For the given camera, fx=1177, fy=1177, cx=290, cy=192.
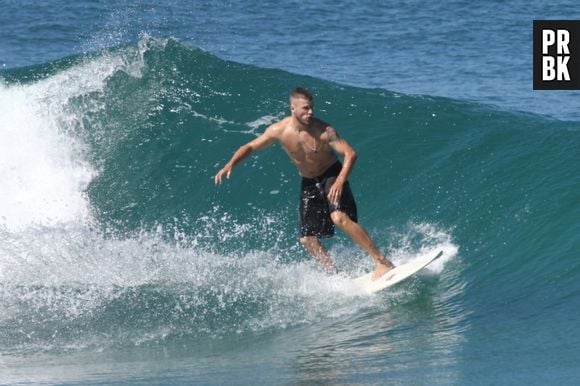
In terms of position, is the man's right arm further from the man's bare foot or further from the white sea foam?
the white sea foam

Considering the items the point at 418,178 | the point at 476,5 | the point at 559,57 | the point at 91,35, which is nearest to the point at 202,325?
the point at 418,178

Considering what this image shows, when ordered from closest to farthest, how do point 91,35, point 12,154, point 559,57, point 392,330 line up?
1. point 392,330
2. point 12,154
3. point 559,57
4. point 91,35

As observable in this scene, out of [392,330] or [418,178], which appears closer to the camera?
[392,330]

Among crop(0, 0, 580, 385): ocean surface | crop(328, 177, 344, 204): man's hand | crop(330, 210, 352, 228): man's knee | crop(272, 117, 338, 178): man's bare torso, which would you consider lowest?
crop(0, 0, 580, 385): ocean surface

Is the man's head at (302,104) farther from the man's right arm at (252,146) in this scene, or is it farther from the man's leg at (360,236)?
the man's leg at (360,236)

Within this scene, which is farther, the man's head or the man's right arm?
the man's right arm

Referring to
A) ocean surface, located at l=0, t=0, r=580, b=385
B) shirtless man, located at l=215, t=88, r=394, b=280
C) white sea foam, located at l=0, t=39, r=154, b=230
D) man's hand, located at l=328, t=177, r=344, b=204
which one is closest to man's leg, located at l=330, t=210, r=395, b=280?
shirtless man, located at l=215, t=88, r=394, b=280

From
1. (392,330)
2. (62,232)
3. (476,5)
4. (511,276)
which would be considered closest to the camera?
(392,330)

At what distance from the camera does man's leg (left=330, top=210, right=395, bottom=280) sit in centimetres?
953

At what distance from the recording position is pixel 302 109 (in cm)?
928

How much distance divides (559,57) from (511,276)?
6756 millimetres

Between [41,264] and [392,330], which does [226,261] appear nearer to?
[41,264]

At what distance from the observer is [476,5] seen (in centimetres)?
2638

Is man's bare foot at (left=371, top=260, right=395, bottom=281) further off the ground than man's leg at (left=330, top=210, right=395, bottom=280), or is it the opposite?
man's leg at (left=330, top=210, right=395, bottom=280)
